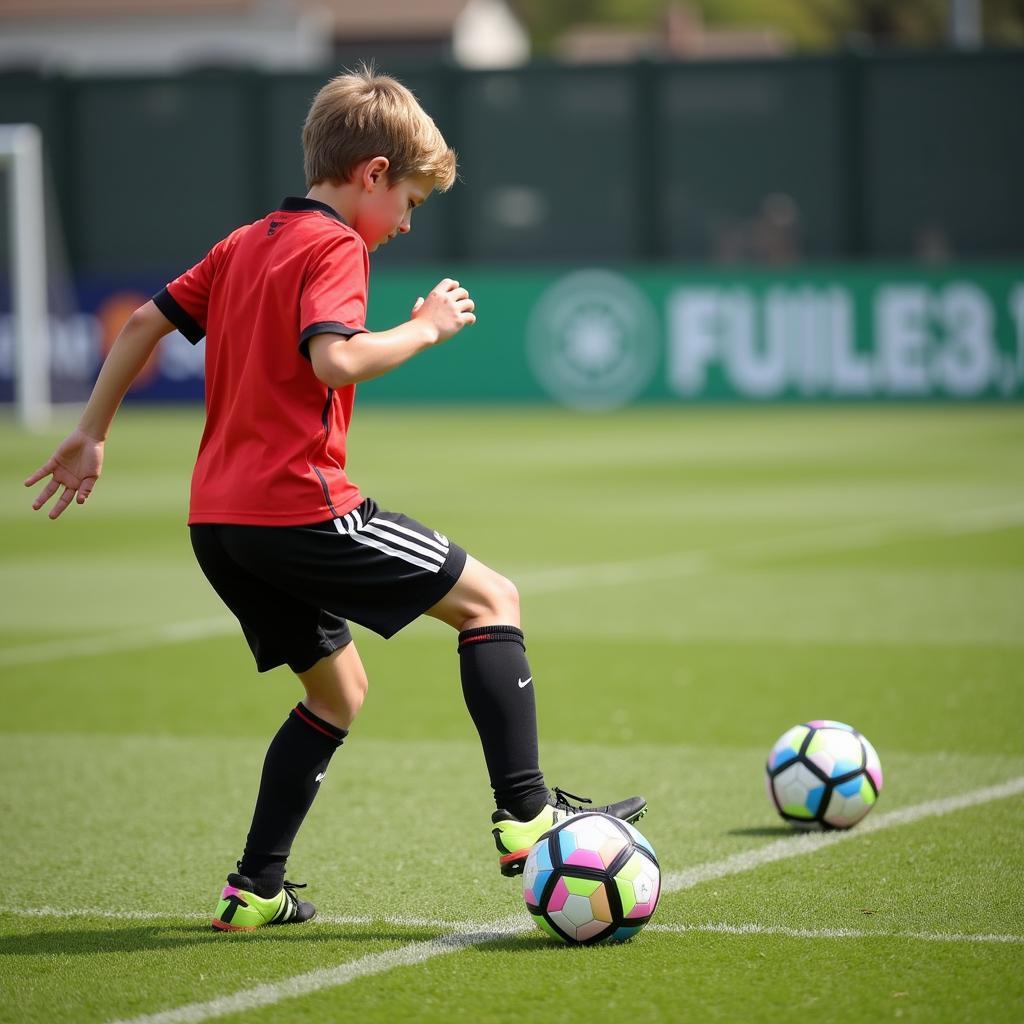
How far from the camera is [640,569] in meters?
11.6

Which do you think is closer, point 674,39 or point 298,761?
point 298,761

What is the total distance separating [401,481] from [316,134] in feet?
40.7

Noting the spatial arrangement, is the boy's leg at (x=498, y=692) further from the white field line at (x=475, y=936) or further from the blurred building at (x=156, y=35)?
the blurred building at (x=156, y=35)

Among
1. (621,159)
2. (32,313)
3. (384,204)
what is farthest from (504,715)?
(621,159)

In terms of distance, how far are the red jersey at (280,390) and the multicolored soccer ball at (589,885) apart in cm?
92

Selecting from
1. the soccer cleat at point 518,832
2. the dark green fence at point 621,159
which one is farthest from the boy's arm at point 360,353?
the dark green fence at point 621,159

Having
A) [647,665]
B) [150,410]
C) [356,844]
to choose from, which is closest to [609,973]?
[356,844]

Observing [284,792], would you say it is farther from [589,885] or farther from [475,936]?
[589,885]

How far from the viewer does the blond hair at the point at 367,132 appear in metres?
4.37

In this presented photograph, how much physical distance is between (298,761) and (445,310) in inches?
45.3

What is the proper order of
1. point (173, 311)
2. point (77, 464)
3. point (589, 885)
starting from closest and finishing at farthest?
point (589, 885), point (173, 311), point (77, 464)

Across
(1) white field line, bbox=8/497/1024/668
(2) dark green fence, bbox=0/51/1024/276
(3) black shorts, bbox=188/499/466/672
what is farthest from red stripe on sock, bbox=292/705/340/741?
(2) dark green fence, bbox=0/51/1024/276

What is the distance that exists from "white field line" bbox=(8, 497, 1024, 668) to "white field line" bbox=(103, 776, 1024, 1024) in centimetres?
463

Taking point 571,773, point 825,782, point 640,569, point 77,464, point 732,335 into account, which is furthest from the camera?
point 732,335
